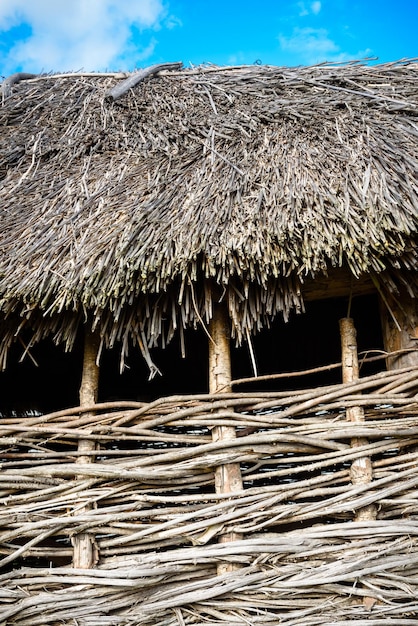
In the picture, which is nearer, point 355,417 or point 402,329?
point 355,417

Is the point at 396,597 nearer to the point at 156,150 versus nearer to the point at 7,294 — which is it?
the point at 7,294

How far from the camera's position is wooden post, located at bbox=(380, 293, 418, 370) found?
2.38 meters

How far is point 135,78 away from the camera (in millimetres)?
3539

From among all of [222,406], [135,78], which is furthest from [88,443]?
[135,78]

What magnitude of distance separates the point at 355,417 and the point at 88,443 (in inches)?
43.7

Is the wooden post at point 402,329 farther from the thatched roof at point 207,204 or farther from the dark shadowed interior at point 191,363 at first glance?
the dark shadowed interior at point 191,363

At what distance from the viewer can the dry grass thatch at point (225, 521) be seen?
2.05 meters

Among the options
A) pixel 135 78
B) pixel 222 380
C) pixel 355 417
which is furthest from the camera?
pixel 135 78

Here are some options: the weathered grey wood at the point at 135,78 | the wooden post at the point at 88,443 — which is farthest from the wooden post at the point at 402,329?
the weathered grey wood at the point at 135,78

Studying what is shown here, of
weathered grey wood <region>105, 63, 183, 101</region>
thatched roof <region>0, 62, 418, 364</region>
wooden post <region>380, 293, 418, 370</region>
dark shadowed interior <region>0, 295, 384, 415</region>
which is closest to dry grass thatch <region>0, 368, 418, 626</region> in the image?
wooden post <region>380, 293, 418, 370</region>

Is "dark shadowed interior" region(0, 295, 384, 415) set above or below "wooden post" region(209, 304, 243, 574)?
above

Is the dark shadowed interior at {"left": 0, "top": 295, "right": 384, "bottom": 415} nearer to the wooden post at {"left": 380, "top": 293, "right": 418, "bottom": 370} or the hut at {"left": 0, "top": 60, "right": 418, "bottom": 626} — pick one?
the wooden post at {"left": 380, "top": 293, "right": 418, "bottom": 370}

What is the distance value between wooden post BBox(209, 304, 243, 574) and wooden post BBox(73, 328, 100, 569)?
1.69ft

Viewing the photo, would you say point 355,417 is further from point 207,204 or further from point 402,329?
Answer: point 207,204
